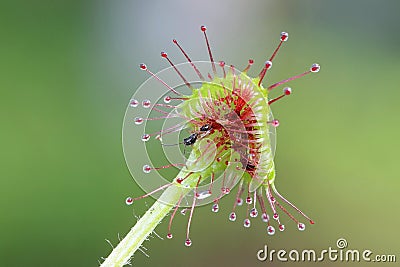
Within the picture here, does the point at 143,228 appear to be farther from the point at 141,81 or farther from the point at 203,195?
the point at 141,81

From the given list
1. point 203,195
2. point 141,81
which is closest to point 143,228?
point 203,195

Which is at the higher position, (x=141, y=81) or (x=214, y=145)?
(x=141, y=81)

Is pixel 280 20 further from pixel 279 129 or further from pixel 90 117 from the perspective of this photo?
pixel 90 117

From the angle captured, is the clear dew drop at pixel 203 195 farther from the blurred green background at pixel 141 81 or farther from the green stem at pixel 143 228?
the blurred green background at pixel 141 81

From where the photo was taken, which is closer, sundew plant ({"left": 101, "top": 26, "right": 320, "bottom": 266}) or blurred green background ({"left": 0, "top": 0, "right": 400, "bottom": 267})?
sundew plant ({"left": 101, "top": 26, "right": 320, "bottom": 266})

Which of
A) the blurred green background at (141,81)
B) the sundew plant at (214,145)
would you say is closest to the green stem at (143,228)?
the sundew plant at (214,145)

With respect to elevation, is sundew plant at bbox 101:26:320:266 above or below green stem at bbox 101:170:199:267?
above

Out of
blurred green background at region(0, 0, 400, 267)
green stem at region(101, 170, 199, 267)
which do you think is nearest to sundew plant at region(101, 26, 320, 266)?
green stem at region(101, 170, 199, 267)

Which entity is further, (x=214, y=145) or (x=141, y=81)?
(x=141, y=81)

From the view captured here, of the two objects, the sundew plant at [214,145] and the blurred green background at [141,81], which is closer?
the sundew plant at [214,145]

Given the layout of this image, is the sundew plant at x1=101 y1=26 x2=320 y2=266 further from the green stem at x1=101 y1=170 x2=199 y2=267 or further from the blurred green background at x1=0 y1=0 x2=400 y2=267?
the blurred green background at x1=0 y1=0 x2=400 y2=267
